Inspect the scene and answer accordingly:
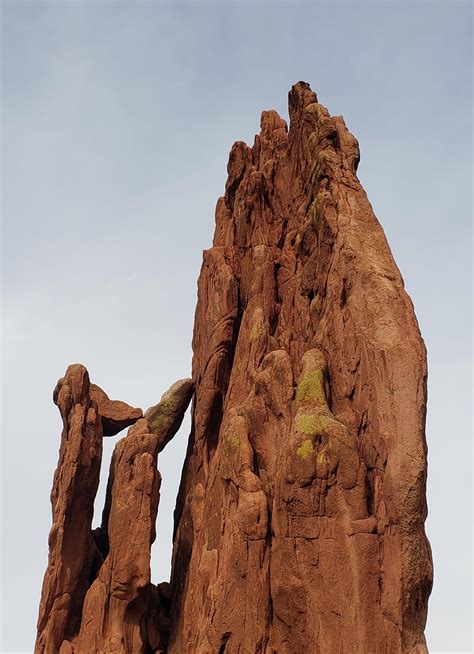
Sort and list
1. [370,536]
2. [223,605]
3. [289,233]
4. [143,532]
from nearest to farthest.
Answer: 1. [370,536]
2. [223,605]
3. [143,532]
4. [289,233]

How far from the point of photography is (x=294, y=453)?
2444 centimetres

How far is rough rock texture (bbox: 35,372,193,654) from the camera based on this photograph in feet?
92.1

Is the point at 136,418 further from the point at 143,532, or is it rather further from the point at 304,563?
the point at 304,563

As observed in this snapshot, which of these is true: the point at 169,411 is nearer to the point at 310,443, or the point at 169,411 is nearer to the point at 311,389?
the point at 311,389

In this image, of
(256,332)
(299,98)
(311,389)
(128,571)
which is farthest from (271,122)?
(128,571)

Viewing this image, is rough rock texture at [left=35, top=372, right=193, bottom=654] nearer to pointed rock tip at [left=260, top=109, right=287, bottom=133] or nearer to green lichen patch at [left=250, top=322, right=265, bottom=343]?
green lichen patch at [left=250, top=322, right=265, bottom=343]

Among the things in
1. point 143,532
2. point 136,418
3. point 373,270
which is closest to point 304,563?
point 143,532

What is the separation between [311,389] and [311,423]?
1.24 metres

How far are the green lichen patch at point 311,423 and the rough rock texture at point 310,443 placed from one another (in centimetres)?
6

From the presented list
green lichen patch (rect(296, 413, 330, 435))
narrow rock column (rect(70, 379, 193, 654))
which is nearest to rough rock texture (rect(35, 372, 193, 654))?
narrow rock column (rect(70, 379, 193, 654))

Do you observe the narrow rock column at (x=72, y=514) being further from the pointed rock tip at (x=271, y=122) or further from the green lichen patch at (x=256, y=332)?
the pointed rock tip at (x=271, y=122)

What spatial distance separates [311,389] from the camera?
25812 millimetres

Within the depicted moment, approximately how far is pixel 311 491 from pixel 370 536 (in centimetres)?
188

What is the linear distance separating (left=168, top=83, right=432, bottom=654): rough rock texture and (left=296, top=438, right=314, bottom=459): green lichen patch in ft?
0.12
